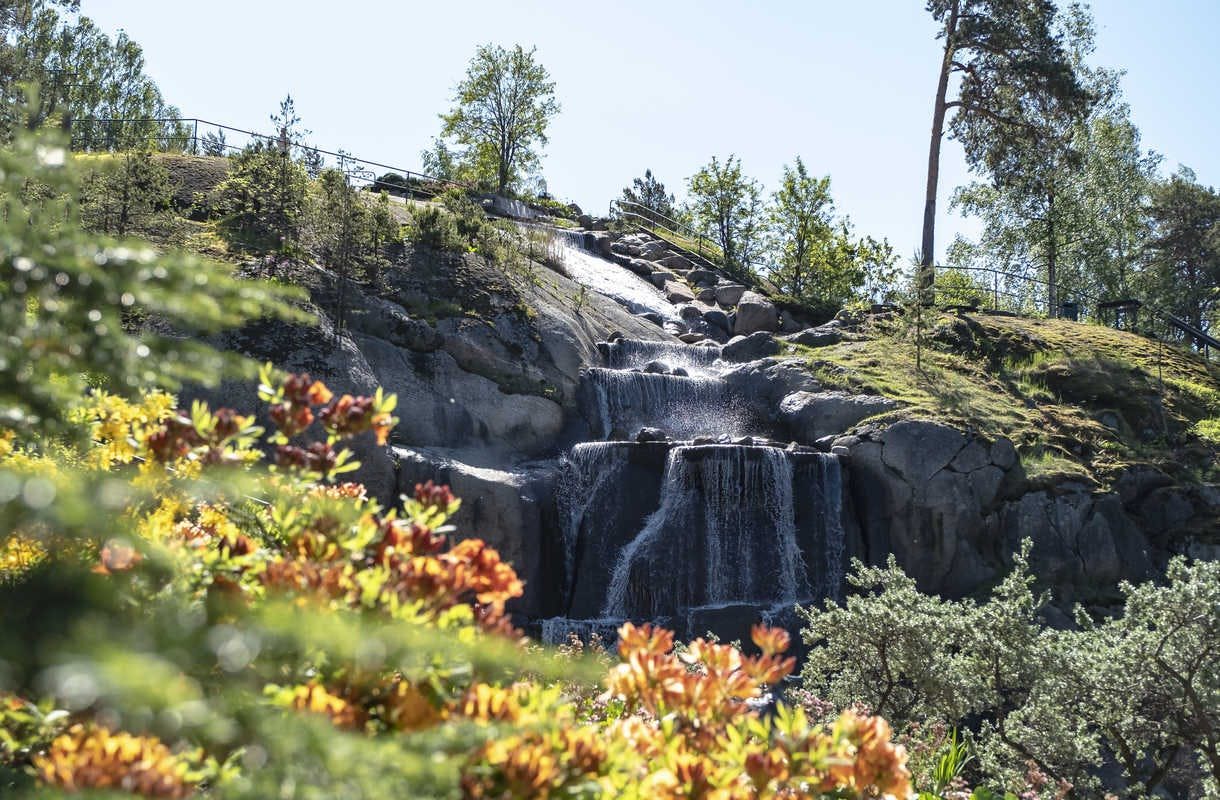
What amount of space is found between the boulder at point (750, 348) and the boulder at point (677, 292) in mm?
4872

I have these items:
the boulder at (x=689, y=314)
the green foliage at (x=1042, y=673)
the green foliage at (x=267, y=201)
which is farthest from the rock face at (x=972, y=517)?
the green foliage at (x=267, y=201)

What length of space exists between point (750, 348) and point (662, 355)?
189cm

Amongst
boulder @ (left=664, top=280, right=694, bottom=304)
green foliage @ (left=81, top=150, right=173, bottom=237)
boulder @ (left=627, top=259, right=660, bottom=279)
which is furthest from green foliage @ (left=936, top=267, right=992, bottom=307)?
green foliage @ (left=81, top=150, right=173, bottom=237)

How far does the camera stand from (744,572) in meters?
12.9

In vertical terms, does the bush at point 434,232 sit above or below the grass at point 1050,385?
above

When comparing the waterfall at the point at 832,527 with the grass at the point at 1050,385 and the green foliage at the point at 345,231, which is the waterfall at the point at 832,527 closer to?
the grass at the point at 1050,385

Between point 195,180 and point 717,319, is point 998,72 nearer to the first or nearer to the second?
point 717,319

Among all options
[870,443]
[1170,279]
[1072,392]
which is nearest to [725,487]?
[870,443]

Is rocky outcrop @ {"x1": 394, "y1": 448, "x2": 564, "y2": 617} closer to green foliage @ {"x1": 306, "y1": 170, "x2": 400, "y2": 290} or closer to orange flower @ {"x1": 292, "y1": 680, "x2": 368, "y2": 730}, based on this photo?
green foliage @ {"x1": 306, "y1": 170, "x2": 400, "y2": 290}

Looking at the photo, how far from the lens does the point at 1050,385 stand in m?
18.0

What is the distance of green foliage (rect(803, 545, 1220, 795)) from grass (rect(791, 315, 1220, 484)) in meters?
7.66

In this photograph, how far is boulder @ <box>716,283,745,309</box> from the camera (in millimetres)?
23312

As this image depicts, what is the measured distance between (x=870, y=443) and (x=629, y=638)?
12.3 metres

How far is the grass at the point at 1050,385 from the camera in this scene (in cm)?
1524
